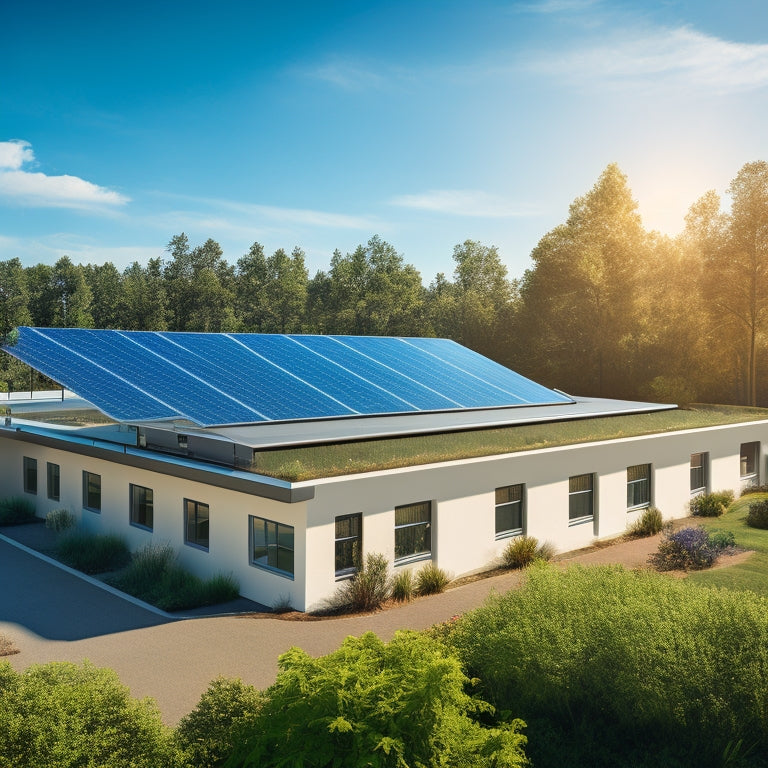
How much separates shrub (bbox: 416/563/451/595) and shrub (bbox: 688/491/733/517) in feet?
39.9

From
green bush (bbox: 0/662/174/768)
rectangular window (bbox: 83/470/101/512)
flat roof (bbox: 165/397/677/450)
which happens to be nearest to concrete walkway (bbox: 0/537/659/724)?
green bush (bbox: 0/662/174/768)

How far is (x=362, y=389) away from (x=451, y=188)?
25136mm

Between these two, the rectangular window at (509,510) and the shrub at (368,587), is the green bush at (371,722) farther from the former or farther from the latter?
the rectangular window at (509,510)

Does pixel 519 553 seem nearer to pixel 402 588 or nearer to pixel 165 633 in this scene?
pixel 402 588

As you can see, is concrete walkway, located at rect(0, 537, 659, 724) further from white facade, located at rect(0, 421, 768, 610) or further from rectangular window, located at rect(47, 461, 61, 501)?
rectangular window, located at rect(47, 461, 61, 501)

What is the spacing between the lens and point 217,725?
7570 mm

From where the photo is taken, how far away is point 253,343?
25.5 metres

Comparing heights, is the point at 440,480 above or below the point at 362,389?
below

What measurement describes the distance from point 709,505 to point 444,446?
11701 mm

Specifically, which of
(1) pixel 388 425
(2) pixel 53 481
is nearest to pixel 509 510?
(1) pixel 388 425

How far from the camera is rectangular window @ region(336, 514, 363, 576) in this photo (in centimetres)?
1501

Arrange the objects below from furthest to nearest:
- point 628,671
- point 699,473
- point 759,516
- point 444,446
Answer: point 699,473, point 759,516, point 444,446, point 628,671

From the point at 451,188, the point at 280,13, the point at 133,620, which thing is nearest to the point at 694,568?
the point at 133,620

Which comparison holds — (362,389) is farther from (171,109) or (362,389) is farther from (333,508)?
(171,109)
